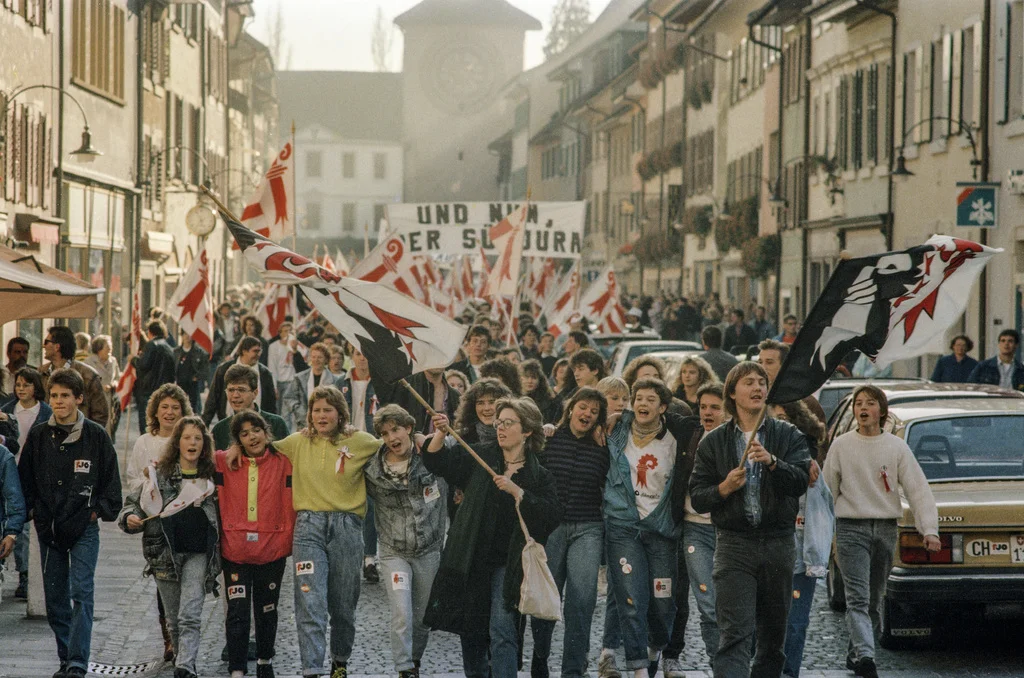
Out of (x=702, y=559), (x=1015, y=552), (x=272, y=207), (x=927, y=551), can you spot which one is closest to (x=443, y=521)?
(x=702, y=559)

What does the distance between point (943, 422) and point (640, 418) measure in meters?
2.01

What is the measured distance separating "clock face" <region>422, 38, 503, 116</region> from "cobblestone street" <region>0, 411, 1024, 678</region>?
114339 mm

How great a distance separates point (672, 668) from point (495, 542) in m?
1.49

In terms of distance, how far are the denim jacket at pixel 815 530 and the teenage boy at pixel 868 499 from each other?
0.35 m

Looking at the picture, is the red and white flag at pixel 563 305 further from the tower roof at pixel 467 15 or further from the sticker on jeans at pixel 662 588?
the tower roof at pixel 467 15

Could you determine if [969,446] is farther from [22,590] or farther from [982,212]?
[982,212]

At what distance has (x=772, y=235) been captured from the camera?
1608 inches

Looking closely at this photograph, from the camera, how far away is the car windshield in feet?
33.4

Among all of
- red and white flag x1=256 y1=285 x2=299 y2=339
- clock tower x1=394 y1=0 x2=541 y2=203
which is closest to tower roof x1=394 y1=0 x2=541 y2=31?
clock tower x1=394 y1=0 x2=541 y2=203

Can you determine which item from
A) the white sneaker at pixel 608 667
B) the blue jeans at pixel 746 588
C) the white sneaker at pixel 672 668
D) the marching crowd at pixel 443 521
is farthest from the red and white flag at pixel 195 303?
the blue jeans at pixel 746 588

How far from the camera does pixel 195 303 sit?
2050 cm

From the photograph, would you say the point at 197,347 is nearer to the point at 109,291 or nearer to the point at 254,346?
the point at 254,346

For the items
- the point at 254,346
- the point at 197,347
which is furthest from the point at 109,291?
the point at 254,346

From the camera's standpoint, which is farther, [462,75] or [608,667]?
[462,75]
